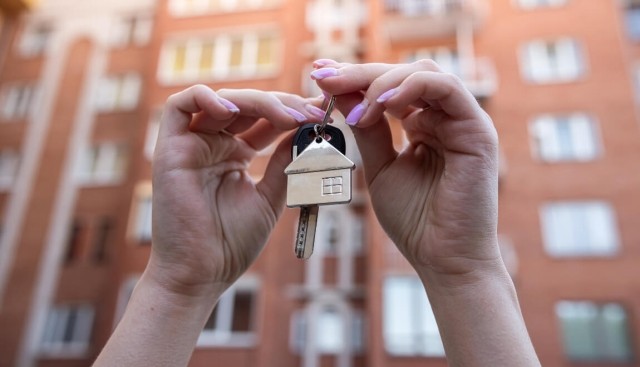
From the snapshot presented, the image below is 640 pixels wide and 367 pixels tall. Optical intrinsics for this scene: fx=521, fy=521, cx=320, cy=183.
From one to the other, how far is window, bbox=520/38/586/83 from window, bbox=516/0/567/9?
72 cm

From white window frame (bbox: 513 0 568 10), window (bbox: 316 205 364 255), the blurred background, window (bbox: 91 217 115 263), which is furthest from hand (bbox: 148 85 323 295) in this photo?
window (bbox: 91 217 115 263)

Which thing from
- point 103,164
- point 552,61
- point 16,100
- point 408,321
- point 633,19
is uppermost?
point 633,19

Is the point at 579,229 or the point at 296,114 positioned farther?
the point at 579,229

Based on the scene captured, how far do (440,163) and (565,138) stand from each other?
341 inches

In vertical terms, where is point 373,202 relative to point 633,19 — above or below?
below

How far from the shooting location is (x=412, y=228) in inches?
40.2

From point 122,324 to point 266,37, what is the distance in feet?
33.4

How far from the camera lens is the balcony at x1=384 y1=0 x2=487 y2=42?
30.7 feet

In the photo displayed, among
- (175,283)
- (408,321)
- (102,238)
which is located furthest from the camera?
(102,238)

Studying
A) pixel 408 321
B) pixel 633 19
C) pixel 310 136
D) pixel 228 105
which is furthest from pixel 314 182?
pixel 633 19

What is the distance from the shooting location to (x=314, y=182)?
38.0 inches

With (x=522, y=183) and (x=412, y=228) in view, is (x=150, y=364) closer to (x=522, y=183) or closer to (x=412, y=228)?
(x=412, y=228)

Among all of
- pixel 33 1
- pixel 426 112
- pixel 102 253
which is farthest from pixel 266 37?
pixel 426 112

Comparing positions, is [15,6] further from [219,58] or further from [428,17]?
[428,17]
